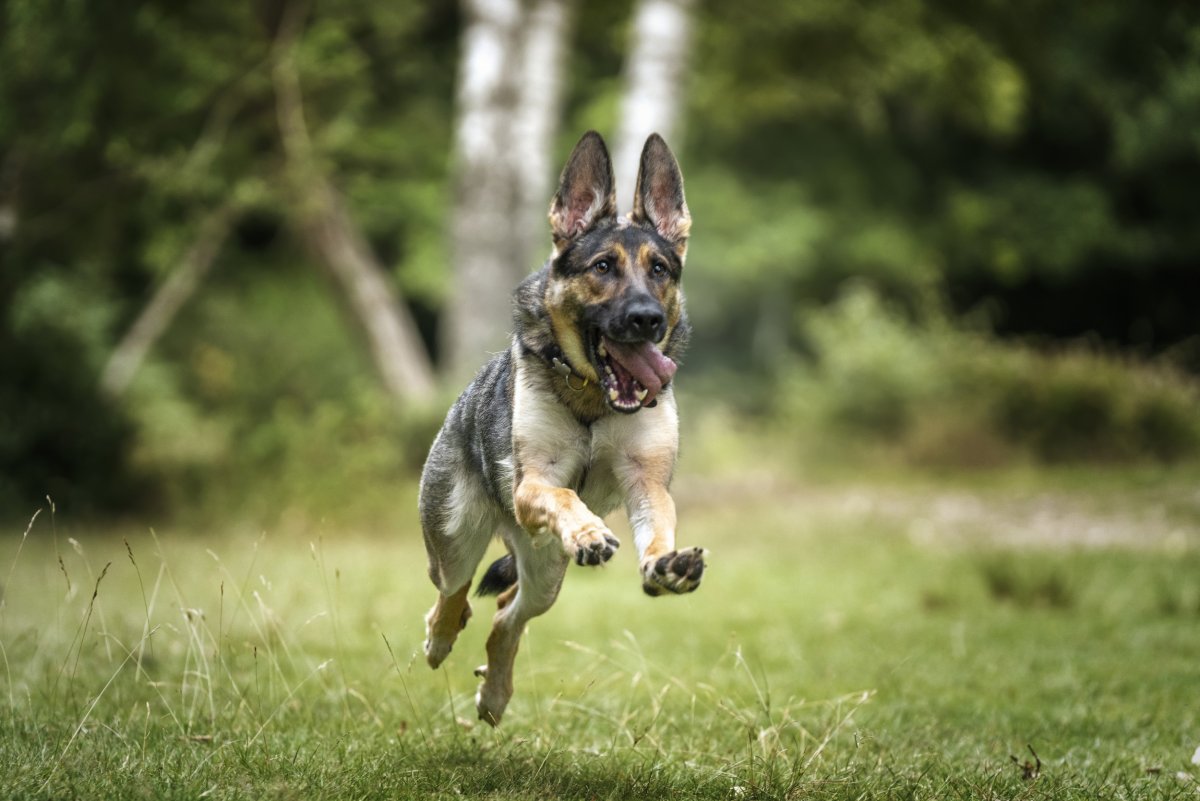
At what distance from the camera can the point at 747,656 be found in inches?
320

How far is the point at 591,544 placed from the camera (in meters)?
4.18

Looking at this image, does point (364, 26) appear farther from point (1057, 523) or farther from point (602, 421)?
point (602, 421)

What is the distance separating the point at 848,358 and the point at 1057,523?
6.44 meters

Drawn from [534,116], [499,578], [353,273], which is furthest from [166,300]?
[499,578]

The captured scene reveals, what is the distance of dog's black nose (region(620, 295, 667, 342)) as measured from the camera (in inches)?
180

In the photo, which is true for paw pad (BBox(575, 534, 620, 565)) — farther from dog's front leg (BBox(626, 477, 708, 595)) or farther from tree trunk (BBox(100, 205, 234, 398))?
tree trunk (BBox(100, 205, 234, 398))

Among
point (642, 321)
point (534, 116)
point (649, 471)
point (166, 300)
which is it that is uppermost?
point (534, 116)

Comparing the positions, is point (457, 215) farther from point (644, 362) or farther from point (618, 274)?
point (644, 362)

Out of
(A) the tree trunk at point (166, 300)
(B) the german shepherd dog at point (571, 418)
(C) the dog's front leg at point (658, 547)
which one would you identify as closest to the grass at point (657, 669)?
(B) the german shepherd dog at point (571, 418)

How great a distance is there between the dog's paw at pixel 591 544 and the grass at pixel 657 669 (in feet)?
2.62

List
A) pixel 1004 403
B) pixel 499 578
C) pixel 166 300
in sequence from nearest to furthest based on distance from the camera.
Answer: pixel 499 578 → pixel 1004 403 → pixel 166 300

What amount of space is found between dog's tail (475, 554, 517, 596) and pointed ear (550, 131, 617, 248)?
4.62 ft

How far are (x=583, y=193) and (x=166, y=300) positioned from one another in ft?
46.4

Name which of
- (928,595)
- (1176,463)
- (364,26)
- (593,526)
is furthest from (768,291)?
(593,526)
